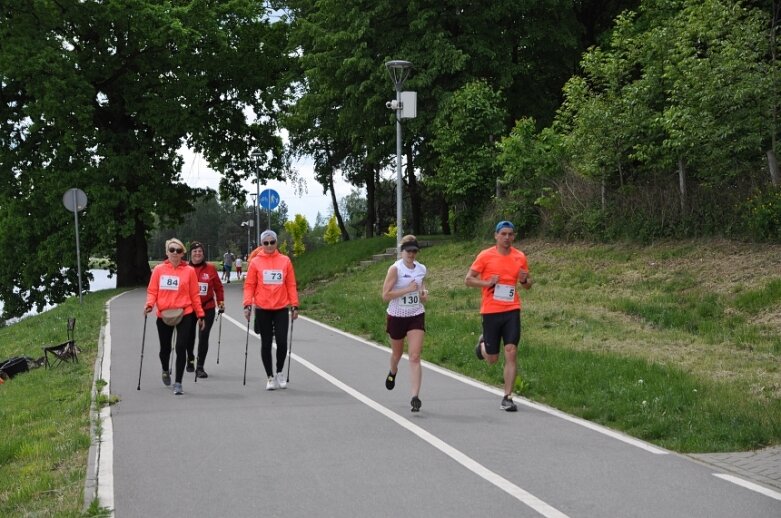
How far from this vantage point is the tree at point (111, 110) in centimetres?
3216

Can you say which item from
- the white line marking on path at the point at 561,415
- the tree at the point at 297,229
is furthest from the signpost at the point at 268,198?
the tree at the point at 297,229

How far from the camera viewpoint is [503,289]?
9617mm

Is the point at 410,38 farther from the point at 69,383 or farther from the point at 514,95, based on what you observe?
the point at 69,383

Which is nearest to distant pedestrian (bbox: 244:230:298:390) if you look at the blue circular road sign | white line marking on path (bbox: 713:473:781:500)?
white line marking on path (bbox: 713:473:781:500)

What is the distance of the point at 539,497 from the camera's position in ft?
20.1

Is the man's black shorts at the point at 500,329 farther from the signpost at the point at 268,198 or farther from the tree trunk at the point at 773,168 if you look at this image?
the signpost at the point at 268,198

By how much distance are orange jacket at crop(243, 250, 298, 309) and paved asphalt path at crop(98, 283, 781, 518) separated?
3.47 feet

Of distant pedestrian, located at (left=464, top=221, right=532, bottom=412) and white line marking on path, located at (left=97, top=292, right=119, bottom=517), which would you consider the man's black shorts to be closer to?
distant pedestrian, located at (left=464, top=221, right=532, bottom=412)

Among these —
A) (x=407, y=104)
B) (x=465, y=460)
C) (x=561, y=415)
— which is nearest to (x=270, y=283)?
(x=561, y=415)

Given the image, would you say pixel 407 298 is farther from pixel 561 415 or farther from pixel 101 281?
pixel 101 281

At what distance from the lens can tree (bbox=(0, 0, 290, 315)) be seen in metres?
32.2

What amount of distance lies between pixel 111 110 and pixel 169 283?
26.5 meters

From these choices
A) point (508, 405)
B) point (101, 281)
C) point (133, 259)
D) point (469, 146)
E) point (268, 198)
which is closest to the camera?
point (508, 405)

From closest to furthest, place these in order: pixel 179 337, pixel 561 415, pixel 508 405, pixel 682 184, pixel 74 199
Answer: pixel 561 415, pixel 508 405, pixel 179 337, pixel 682 184, pixel 74 199
